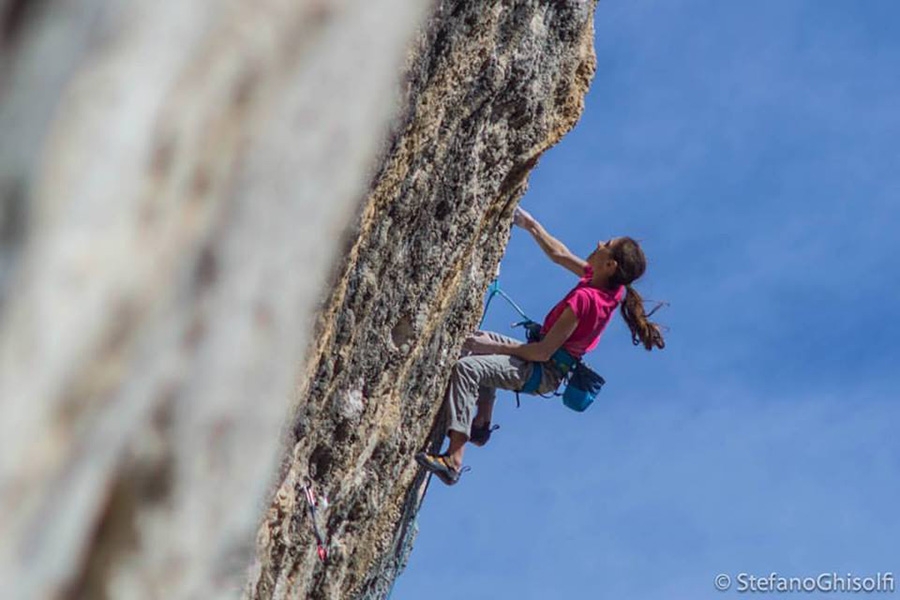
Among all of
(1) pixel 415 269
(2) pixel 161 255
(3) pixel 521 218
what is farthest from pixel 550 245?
(2) pixel 161 255

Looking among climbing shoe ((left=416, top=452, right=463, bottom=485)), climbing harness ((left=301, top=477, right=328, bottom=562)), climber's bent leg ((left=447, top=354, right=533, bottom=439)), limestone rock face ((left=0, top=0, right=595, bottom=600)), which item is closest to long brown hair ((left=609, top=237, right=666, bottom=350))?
climber's bent leg ((left=447, top=354, right=533, bottom=439))

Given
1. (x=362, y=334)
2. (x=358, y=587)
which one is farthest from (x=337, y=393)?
(x=358, y=587)

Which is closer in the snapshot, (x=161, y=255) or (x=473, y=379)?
(x=161, y=255)

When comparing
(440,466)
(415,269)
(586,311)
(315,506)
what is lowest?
(315,506)

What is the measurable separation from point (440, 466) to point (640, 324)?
2.03 m

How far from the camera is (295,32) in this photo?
40.5 inches

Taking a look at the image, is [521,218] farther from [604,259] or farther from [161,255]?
[161,255]

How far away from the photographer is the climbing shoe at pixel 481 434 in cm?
1109

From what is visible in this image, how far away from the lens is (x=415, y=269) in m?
9.02

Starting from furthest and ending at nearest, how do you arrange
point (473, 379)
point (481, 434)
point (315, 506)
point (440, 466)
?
1. point (481, 434)
2. point (473, 379)
3. point (440, 466)
4. point (315, 506)

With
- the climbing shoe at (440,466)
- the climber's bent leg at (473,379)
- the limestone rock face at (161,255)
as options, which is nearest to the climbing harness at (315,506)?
the climbing shoe at (440,466)

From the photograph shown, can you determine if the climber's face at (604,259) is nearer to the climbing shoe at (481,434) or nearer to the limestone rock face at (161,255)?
the climbing shoe at (481,434)

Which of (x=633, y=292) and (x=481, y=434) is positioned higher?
(x=633, y=292)

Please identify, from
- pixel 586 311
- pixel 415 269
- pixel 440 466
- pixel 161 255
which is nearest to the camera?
pixel 161 255
